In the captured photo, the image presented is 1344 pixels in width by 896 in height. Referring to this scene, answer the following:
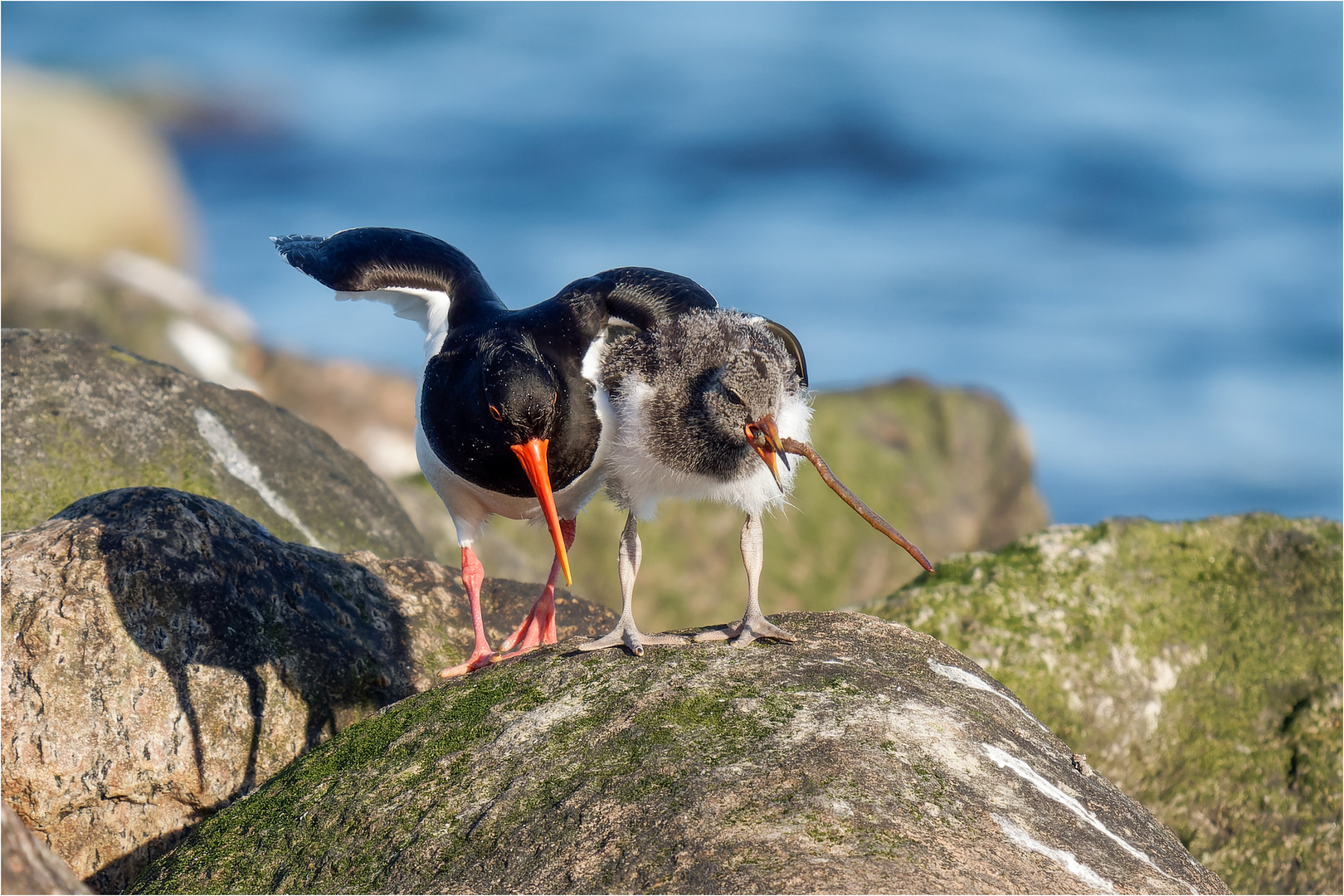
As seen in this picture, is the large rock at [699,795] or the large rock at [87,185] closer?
the large rock at [699,795]

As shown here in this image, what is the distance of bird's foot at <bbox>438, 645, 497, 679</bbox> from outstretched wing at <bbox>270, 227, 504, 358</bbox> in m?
1.73

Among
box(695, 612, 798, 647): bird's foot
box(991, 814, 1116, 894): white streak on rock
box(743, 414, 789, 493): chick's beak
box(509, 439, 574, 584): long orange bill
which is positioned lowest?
box(991, 814, 1116, 894): white streak on rock

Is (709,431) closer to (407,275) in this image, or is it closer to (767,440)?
(767,440)

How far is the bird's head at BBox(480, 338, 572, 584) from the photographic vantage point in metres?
5.70

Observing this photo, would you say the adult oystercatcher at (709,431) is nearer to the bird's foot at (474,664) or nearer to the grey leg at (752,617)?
the grey leg at (752,617)

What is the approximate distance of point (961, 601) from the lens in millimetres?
7414

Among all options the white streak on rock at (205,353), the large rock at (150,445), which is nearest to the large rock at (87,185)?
the white streak on rock at (205,353)

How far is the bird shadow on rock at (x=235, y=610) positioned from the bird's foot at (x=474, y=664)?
0.34 meters

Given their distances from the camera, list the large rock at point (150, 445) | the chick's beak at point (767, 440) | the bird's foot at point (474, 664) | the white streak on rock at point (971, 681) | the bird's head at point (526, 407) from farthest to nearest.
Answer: the large rock at point (150, 445) < the bird's foot at point (474, 664) < the bird's head at point (526, 407) < the chick's beak at point (767, 440) < the white streak on rock at point (971, 681)

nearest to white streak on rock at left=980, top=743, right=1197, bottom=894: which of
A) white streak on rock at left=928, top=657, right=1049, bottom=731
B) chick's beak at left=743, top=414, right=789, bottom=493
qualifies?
white streak on rock at left=928, top=657, right=1049, bottom=731

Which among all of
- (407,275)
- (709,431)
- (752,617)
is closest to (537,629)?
(752,617)

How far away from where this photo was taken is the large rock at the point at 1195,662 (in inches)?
275

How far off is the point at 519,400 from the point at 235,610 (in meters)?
1.63

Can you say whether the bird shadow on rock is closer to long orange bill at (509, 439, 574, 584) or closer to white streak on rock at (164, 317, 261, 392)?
long orange bill at (509, 439, 574, 584)
